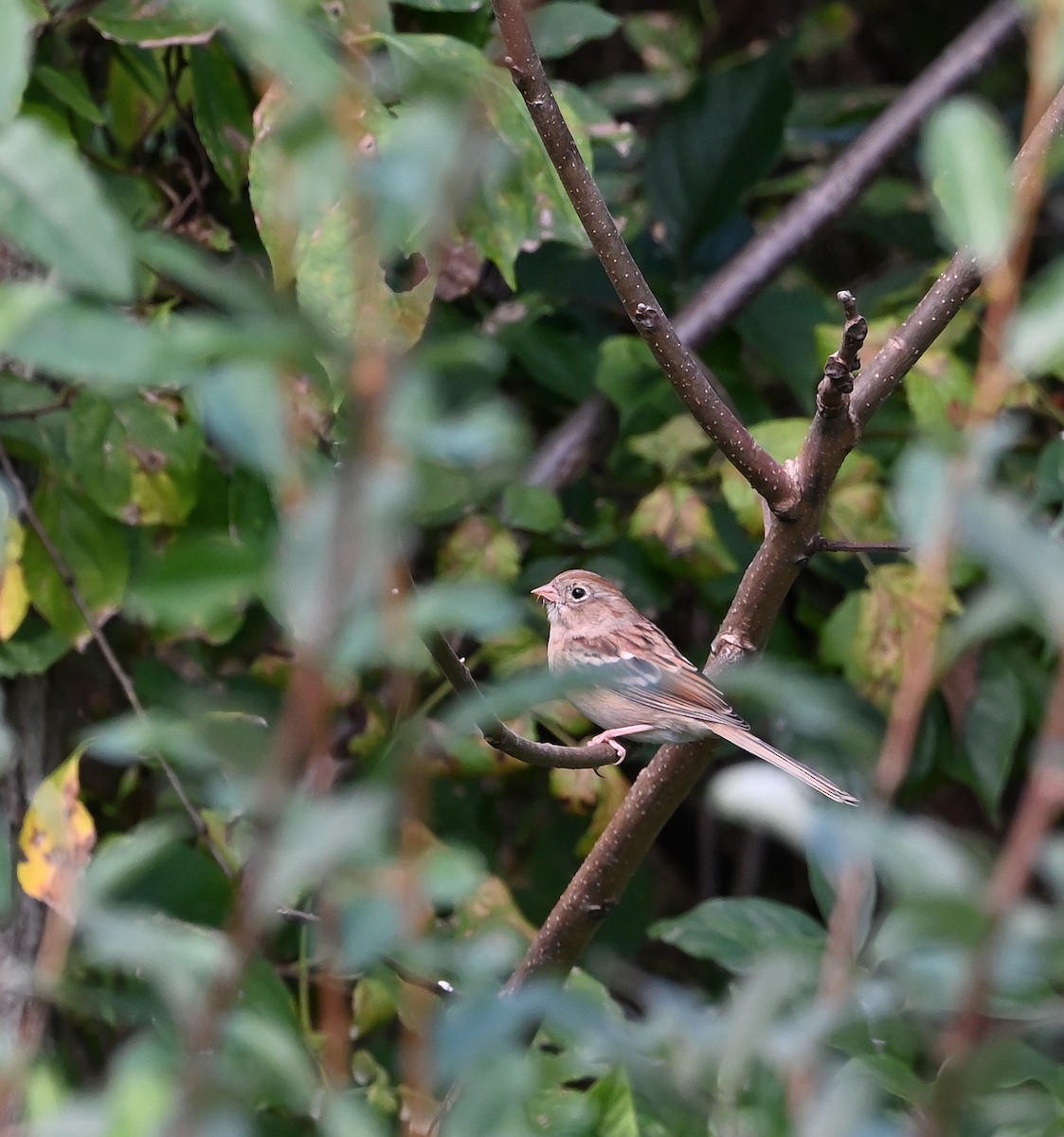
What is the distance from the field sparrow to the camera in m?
3.43

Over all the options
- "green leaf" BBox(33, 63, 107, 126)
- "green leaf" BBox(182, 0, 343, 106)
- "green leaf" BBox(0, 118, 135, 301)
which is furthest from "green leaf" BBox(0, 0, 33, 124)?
"green leaf" BBox(33, 63, 107, 126)

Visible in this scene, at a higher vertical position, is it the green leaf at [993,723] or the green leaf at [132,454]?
the green leaf at [132,454]

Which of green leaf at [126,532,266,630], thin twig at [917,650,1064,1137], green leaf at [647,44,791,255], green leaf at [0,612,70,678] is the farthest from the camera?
green leaf at [647,44,791,255]

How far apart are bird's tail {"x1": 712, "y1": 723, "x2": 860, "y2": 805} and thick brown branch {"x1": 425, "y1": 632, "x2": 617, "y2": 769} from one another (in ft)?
2.26

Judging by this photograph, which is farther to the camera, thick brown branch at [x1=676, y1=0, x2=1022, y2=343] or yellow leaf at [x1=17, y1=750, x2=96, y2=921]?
thick brown branch at [x1=676, y1=0, x2=1022, y2=343]

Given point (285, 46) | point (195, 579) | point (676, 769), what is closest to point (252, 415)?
point (195, 579)

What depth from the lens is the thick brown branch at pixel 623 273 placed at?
2.03 m

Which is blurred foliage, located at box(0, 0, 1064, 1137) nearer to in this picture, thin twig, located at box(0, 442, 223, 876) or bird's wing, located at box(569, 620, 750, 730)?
thin twig, located at box(0, 442, 223, 876)

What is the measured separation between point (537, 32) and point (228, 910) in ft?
7.05

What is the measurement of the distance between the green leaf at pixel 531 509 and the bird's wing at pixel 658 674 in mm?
367

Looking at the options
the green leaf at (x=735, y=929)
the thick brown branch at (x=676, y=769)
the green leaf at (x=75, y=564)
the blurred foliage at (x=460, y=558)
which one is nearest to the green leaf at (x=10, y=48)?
the blurred foliage at (x=460, y=558)

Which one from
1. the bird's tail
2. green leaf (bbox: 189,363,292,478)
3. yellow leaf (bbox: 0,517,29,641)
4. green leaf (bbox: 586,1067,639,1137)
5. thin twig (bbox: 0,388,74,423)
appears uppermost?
green leaf (bbox: 189,363,292,478)

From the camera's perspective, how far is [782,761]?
3.44 metres

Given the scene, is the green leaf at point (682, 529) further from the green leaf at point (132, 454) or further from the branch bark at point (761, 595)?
the green leaf at point (132, 454)
